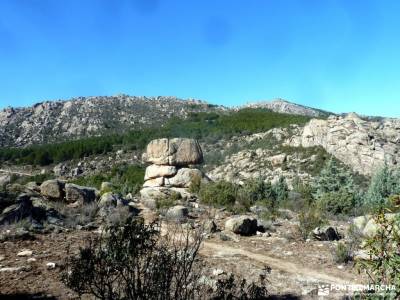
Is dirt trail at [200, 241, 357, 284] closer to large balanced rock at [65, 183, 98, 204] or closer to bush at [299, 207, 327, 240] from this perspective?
bush at [299, 207, 327, 240]

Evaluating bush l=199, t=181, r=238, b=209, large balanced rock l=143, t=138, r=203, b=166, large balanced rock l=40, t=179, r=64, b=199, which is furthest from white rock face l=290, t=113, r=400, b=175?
large balanced rock l=40, t=179, r=64, b=199

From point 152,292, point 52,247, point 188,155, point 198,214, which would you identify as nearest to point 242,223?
point 198,214

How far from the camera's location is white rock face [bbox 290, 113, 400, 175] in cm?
4666

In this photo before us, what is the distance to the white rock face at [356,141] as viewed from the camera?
153 ft

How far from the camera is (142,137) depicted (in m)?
75.6

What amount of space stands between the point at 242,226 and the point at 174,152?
46.8ft

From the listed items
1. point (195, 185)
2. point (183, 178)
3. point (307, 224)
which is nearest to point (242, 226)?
point (307, 224)

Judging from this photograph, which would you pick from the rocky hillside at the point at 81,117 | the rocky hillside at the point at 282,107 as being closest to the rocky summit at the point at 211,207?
the rocky hillside at the point at 81,117

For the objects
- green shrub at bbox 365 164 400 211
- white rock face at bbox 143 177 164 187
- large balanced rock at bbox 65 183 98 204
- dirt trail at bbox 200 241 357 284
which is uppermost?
green shrub at bbox 365 164 400 211

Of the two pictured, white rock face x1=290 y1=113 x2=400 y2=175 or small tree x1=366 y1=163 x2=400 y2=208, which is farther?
white rock face x1=290 y1=113 x2=400 y2=175

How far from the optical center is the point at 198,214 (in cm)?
1808

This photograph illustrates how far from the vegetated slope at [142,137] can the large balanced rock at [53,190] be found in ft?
162

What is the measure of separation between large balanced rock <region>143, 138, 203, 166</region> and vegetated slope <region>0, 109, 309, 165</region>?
41850mm

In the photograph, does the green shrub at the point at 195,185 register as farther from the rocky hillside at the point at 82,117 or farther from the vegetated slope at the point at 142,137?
the rocky hillside at the point at 82,117
